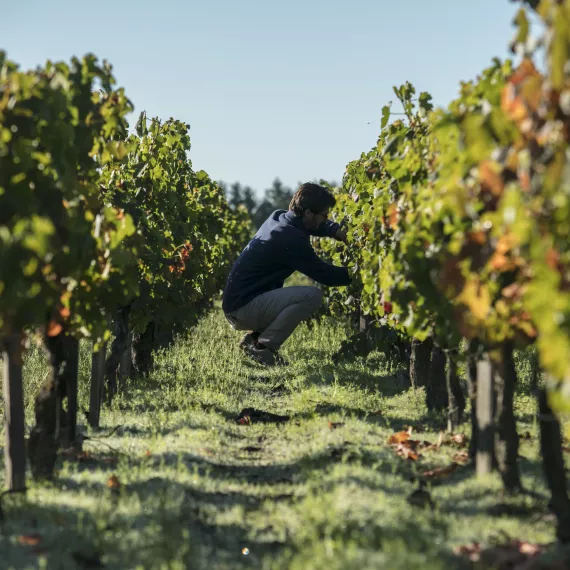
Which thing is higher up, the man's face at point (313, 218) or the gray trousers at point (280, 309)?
the man's face at point (313, 218)

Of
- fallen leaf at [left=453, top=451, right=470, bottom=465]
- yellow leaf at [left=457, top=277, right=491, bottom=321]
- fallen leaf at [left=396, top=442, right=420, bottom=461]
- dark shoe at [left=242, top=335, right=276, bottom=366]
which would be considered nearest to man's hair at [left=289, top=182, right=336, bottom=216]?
dark shoe at [left=242, top=335, right=276, bottom=366]

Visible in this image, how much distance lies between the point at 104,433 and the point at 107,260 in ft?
6.89

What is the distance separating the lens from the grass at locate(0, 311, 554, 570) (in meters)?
3.51

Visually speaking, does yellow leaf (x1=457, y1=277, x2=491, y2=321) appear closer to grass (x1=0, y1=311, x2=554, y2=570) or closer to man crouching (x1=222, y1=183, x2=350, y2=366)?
grass (x1=0, y1=311, x2=554, y2=570)

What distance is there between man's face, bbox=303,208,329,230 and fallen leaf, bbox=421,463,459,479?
4129 millimetres

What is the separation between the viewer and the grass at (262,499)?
3.51 m

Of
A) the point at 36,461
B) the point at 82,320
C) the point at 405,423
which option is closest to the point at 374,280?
the point at 405,423

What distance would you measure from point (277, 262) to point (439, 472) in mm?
4409

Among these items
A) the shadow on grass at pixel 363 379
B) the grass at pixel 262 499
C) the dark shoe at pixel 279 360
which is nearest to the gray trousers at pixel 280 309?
the shadow on grass at pixel 363 379

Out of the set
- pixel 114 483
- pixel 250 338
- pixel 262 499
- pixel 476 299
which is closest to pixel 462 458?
pixel 262 499

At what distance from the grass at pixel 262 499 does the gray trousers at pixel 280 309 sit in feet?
5.46

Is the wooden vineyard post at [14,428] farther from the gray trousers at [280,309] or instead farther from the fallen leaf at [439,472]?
the gray trousers at [280,309]

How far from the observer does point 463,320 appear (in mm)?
3707

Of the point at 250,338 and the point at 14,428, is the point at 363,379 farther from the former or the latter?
the point at 14,428
